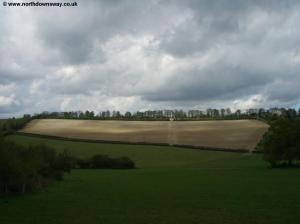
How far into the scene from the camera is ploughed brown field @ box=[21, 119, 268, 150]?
392 feet

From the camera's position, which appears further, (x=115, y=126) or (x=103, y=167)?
(x=115, y=126)

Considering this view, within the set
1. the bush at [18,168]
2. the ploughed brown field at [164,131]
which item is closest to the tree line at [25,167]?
the bush at [18,168]

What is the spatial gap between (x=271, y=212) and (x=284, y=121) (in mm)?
59688

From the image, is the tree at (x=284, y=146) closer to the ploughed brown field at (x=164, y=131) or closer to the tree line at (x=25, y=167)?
the ploughed brown field at (x=164, y=131)

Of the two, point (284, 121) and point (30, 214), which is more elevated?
point (284, 121)

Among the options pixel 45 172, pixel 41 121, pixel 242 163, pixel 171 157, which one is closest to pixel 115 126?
pixel 41 121

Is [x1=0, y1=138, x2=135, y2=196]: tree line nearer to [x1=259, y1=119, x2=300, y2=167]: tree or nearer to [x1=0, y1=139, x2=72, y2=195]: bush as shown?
[x1=0, y1=139, x2=72, y2=195]: bush

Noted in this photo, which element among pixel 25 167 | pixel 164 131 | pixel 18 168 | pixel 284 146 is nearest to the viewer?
pixel 18 168

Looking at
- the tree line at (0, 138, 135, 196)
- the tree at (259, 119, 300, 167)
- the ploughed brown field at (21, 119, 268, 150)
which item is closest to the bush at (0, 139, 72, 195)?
the tree line at (0, 138, 135, 196)

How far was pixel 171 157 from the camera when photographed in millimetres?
104438

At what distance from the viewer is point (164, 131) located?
136m

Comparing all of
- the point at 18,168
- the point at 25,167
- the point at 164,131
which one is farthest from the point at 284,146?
the point at 164,131

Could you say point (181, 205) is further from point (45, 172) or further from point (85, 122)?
point (85, 122)

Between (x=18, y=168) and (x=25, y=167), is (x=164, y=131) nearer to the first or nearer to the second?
(x=25, y=167)
